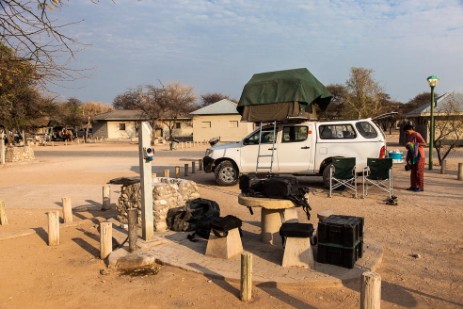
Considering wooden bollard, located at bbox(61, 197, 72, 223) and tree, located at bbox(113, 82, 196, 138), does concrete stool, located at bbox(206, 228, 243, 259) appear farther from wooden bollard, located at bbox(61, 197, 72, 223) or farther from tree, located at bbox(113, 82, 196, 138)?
tree, located at bbox(113, 82, 196, 138)

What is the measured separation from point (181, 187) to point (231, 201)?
7.67ft

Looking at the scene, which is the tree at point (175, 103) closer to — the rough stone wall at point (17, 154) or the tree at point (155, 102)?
the tree at point (155, 102)

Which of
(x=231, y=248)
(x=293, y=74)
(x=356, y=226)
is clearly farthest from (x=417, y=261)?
(x=293, y=74)

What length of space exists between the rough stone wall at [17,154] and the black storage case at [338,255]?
22.0m

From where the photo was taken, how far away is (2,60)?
19.4ft

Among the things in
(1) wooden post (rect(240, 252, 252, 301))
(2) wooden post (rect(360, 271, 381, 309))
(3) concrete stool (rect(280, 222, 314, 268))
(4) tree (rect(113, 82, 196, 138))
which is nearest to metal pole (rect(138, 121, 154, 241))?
(3) concrete stool (rect(280, 222, 314, 268))

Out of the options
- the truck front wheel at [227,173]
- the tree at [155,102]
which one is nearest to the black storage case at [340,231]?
the truck front wheel at [227,173]

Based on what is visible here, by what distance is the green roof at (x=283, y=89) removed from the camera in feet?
32.2

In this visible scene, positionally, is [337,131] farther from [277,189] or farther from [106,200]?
[106,200]

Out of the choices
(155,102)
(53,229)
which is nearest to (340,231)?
(53,229)

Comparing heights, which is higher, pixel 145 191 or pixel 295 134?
pixel 295 134

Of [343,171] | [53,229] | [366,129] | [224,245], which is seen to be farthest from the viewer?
[366,129]

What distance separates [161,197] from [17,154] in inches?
754

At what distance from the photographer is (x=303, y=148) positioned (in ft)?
37.1
